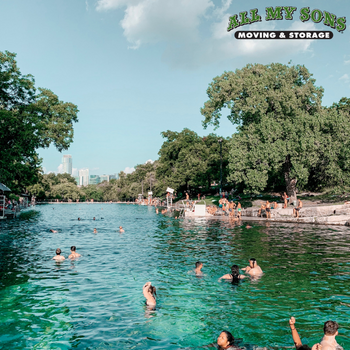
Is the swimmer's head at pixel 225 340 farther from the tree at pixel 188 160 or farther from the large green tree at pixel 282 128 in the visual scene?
the tree at pixel 188 160

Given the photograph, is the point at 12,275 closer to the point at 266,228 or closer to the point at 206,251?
the point at 206,251

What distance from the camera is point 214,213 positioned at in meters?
46.2

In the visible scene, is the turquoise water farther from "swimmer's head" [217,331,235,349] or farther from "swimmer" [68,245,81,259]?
"swimmer's head" [217,331,235,349]

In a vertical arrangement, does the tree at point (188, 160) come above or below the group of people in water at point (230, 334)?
above

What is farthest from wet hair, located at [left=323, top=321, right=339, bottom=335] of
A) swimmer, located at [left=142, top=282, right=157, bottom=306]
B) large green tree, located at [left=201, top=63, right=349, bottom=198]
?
large green tree, located at [left=201, top=63, right=349, bottom=198]

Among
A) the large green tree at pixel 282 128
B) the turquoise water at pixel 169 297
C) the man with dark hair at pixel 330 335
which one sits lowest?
the turquoise water at pixel 169 297

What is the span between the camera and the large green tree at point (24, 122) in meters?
37.0

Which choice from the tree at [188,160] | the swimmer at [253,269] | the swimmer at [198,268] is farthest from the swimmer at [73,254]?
the tree at [188,160]

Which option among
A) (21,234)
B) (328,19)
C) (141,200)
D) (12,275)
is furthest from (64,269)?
(141,200)

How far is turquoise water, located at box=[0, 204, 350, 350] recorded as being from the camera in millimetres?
8422

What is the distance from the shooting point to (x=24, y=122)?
40.2m

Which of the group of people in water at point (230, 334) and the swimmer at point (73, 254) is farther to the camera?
the swimmer at point (73, 254)

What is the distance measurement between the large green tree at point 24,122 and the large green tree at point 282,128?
2582 cm

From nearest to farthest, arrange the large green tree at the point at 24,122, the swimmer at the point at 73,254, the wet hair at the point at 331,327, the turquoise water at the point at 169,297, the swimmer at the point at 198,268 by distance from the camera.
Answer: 1. the wet hair at the point at 331,327
2. the turquoise water at the point at 169,297
3. the swimmer at the point at 198,268
4. the swimmer at the point at 73,254
5. the large green tree at the point at 24,122
